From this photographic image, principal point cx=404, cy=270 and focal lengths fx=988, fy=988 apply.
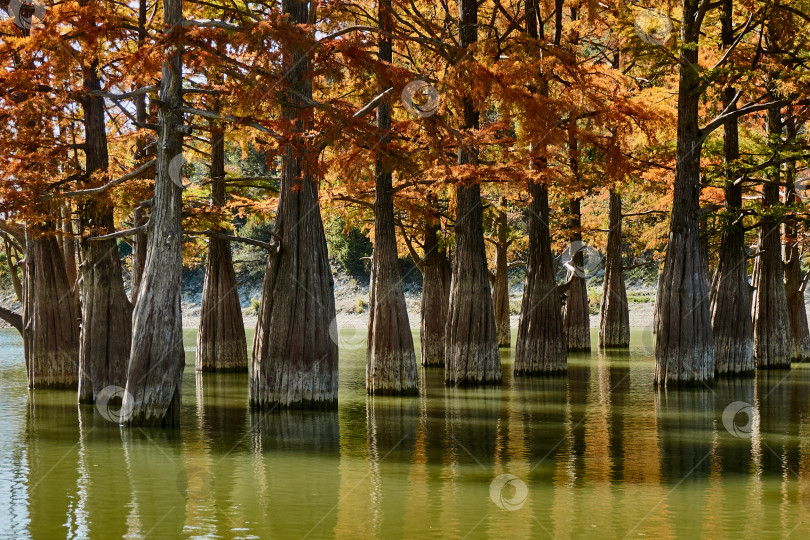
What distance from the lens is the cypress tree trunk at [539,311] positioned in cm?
2370

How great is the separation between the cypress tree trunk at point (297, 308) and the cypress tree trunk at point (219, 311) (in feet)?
25.9

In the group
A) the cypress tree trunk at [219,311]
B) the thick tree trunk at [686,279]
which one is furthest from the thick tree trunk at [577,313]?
the cypress tree trunk at [219,311]

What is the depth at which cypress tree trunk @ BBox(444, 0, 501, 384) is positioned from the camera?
68.9ft

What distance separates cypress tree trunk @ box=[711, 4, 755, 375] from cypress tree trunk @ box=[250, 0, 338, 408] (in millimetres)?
10696

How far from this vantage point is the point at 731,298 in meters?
23.4

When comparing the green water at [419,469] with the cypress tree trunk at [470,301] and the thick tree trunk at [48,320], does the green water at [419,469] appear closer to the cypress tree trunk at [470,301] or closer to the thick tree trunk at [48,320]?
the thick tree trunk at [48,320]

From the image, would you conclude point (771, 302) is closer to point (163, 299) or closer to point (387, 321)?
point (387, 321)

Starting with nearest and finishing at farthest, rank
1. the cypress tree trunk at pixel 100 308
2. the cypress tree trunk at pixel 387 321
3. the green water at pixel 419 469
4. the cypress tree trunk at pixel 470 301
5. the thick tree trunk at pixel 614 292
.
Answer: the green water at pixel 419 469, the cypress tree trunk at pixel 100 308, the cypress tree trunk at pixel 387 321, the cypress tree trunk at pixel 470 301, the thick tree trunk at pixel 614 292

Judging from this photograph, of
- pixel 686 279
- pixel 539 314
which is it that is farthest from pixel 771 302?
pixel 539 314

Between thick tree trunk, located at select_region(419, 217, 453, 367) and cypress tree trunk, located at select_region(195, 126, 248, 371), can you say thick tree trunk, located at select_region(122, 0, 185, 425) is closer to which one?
cypress tree trunk, located at select_region(195, 126, 248, 371)

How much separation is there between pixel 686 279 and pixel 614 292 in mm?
13518

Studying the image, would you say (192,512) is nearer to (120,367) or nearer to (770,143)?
(120,367)

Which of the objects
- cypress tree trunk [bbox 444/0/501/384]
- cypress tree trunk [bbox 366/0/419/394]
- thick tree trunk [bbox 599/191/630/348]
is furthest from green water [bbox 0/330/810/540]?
thick tree trunk [bbox 599/191/630/348]

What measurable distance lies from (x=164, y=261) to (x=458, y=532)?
7086mm
